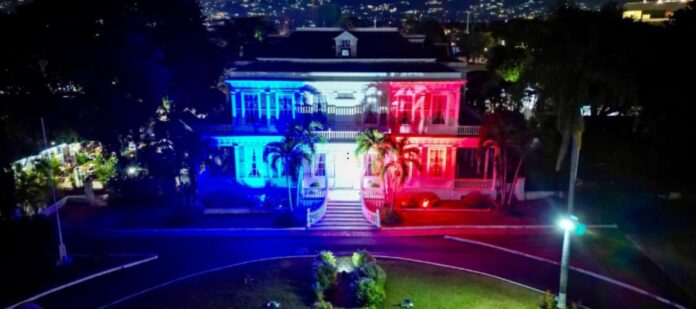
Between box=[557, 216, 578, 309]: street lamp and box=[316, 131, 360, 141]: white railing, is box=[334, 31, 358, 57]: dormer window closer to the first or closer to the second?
box=[316, 131, 360, 141]: white railing

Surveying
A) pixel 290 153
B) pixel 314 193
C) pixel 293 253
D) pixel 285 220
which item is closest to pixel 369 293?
pixel 293 253

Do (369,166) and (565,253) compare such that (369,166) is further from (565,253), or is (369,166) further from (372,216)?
(565,253)

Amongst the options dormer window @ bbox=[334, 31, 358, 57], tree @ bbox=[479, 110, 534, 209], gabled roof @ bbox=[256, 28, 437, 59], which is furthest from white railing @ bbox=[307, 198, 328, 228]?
gabled roof @ bbox=[256, 28, 437, 59]

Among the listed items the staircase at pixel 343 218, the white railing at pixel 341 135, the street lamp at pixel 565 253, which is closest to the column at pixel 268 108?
the white railing at pixel 341 135

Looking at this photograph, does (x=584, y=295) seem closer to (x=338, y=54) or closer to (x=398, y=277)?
(x=398, y=277)

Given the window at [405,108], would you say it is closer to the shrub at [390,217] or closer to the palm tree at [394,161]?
the palm tree at [394,161]
